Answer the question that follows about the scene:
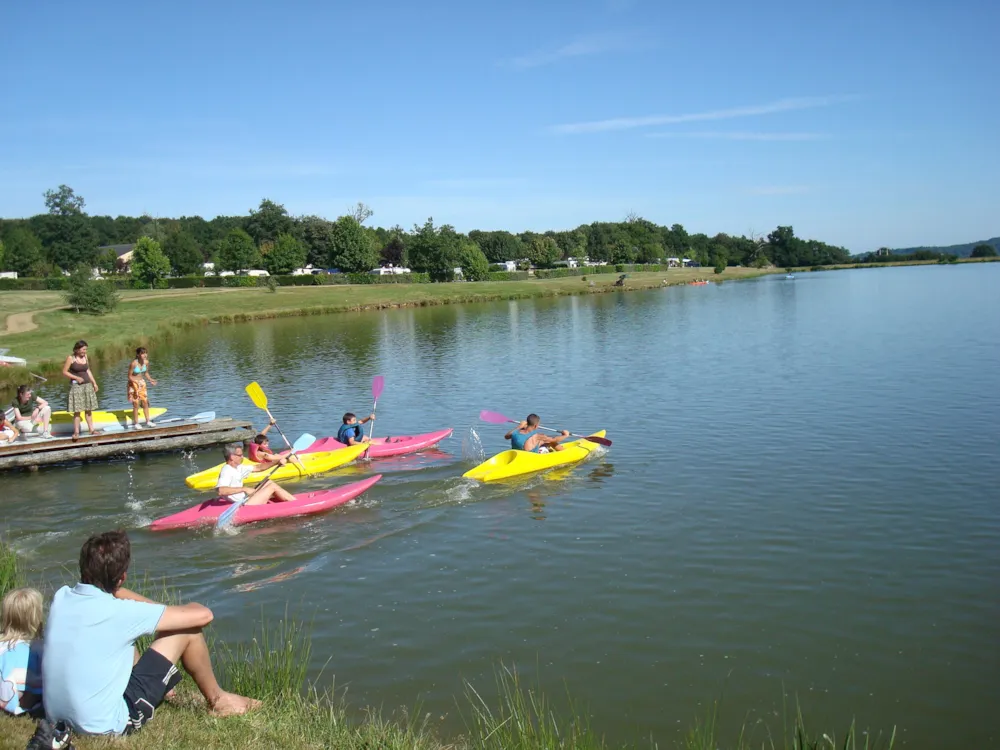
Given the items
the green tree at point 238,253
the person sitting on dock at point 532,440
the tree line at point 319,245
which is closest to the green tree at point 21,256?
the tree line at point 319,245

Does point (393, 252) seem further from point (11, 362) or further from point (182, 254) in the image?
point (11, 362)

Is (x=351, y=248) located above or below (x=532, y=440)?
above

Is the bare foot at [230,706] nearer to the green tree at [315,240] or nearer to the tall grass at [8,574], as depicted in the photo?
the tall grass at [8,574]

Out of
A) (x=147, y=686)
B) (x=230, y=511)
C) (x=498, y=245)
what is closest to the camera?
(x=147, y=686)

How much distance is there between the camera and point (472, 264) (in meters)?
91.1

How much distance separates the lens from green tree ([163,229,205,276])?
273 feet

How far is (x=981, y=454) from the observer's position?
14.6 m

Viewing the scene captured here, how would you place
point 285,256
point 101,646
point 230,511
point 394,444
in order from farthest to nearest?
1. point 285,256
2. point 394,444
3. point 230,511
4. point 101,646

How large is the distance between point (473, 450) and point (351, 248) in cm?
7575

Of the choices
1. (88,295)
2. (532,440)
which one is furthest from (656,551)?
(88,295)

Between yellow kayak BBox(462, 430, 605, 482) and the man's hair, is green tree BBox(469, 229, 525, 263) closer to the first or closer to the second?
yellow kayak BBox(462, 430, 605, 482)

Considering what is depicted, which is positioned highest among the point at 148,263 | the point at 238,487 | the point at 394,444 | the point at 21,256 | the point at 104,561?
the point at 21,256

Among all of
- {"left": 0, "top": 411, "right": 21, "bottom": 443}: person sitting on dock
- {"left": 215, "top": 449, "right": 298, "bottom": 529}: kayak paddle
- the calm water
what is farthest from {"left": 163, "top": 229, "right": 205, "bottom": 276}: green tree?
{"left": 215, "top": 449, "right": 298, "bottom": 529}: kayak paddle

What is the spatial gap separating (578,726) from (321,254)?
345ft
